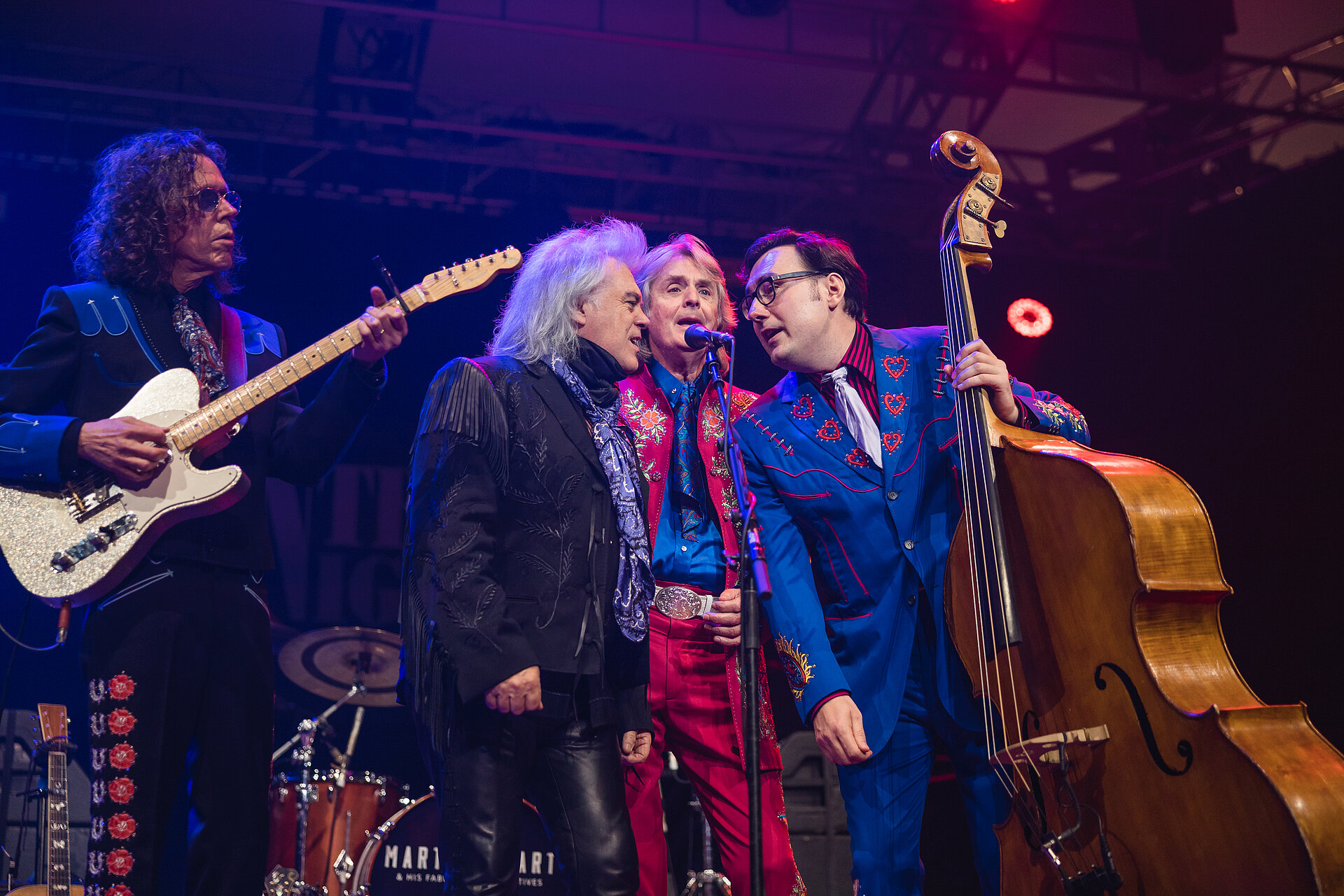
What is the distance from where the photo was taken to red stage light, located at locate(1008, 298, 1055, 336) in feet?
23.9

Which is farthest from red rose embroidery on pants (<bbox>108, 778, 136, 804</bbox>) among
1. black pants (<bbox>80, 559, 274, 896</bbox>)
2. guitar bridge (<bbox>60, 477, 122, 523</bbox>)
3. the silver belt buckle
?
the silver belt buckle

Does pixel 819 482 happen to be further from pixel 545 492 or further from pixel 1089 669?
pixel 1089 669

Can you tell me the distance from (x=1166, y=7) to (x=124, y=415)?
23.4 feet

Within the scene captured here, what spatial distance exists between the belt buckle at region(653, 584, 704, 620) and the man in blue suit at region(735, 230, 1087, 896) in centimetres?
38

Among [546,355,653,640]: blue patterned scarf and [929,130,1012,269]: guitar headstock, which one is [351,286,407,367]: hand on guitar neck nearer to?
[546,355,653,640]: blue patterned scarf

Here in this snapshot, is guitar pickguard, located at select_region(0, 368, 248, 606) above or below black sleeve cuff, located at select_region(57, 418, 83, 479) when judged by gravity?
below

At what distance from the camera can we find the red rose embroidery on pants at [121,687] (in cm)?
253

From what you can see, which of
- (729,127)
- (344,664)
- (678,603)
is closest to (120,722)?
(678,603)

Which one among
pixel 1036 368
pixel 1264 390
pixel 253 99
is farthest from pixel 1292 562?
pixel 253 99

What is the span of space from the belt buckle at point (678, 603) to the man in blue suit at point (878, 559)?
1.25 feet

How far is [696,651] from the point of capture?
298 centimetres

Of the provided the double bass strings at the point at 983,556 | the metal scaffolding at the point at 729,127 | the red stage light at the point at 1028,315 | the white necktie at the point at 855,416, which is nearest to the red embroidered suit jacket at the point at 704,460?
the white necktie at the point at 855,416

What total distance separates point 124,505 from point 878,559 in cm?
204

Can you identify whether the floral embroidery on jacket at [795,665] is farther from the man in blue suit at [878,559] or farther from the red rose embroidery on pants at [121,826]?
the red rose embroidery on pants at [121,826]
